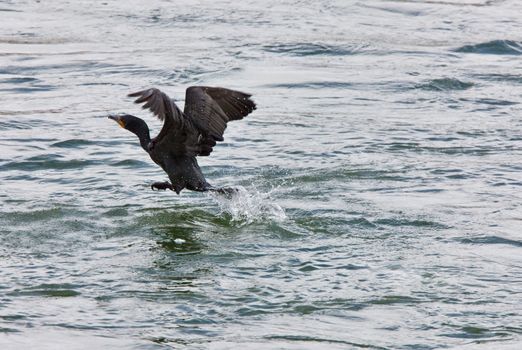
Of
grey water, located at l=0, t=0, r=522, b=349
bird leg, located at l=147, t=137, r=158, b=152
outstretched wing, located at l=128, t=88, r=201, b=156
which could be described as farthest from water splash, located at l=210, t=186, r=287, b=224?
bird leg, located at l=147, t=137, r=158, b=152

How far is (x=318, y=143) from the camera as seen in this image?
10.7 metres

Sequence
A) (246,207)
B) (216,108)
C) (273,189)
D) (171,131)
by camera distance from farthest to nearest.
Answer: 1. (273,189)
2. (246,207)
3. (216,108)
4. (171,131)

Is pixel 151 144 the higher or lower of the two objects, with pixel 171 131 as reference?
lower

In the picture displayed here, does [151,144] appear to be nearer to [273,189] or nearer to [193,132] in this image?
[193,132]

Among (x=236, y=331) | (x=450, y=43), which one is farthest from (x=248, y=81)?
(x=236, y=331)

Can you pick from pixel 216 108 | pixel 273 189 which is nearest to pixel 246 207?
pixel 273 189

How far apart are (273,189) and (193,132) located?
1.02 meters

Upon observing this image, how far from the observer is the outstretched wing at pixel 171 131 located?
7605 mm

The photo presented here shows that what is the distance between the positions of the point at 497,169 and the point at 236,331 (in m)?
4.04

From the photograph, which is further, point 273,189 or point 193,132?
point 273,189

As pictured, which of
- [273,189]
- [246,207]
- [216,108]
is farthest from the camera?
[273,189]

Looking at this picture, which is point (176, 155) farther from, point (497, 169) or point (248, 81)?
point (248, 81)

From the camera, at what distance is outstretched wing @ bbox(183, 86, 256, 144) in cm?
849

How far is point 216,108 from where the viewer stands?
27.9ft
